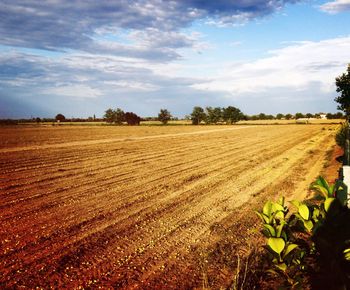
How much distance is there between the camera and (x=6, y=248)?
5547mm

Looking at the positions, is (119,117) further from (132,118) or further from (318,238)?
(318,238)

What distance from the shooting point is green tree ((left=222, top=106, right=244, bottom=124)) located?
5251 inches

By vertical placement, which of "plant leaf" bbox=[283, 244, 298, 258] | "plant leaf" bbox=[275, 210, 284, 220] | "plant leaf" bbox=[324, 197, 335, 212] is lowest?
"plant leaf" bbox=[283, 244, 298, 258]

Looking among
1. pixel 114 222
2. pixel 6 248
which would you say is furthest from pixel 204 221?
pixel 6 248

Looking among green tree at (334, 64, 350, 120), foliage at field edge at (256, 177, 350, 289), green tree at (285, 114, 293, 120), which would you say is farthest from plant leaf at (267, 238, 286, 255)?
green tree at (285, 114, 293, 120)

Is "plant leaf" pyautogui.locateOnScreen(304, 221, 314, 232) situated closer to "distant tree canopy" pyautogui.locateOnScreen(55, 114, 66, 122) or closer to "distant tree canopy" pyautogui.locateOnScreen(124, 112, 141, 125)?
"distant tree canopy" pyautogui.locateOnScreen(124, 112, 141, 125)

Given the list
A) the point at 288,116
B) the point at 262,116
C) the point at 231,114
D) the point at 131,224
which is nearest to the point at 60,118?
the point at 231,114

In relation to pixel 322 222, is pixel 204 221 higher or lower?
lower

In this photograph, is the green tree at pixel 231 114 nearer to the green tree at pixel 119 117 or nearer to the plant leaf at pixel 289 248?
the green tree at pixel 119 117

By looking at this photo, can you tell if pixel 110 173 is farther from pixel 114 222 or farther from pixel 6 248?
pixel 6 248

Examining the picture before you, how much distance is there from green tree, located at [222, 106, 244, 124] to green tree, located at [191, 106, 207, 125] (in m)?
10.2

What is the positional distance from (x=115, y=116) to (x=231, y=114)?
57.1 metres

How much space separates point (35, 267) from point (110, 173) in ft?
26.3

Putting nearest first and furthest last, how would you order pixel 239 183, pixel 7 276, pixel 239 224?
pixel 7 276 → pixel 239 224 → pixel 239 183
